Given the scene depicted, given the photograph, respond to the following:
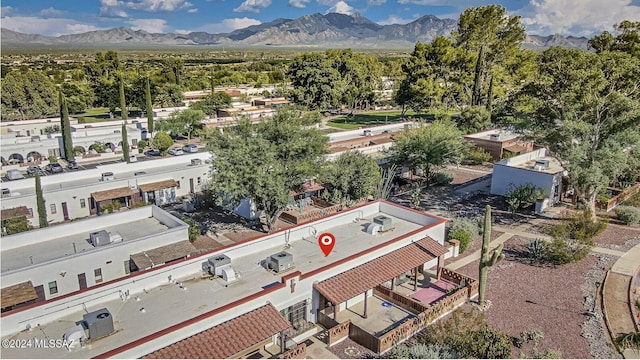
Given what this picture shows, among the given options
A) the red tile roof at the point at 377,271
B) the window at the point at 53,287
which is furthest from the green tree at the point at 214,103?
the red tile roof at the point at 377,271

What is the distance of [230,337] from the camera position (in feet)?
46.4

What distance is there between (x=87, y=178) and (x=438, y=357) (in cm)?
2940

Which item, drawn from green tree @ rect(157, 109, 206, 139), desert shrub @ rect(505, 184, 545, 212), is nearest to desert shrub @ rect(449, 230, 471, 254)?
desert shrub @ rect(505, 184, 545, 212)

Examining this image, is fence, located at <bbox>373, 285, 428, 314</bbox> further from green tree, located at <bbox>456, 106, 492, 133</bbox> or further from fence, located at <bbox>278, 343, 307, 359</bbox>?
green tree, located at <bbox>456, 106, 492, 133</bbox>

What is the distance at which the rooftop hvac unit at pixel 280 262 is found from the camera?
17984mm

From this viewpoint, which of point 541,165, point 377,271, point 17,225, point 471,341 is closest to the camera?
point 471,341

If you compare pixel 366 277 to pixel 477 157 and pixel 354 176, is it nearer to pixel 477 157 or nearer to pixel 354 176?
pixel 354 176

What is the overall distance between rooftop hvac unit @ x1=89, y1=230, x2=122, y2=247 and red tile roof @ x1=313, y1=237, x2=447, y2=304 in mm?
11025

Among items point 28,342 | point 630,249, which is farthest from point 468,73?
point 28,342

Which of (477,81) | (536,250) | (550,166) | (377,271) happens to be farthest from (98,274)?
(477,81)

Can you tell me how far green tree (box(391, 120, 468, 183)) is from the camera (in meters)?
36.0

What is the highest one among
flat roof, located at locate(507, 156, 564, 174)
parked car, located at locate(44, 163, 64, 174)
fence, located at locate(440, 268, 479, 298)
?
flat roof, located at locate(507, 156, 564, 174)

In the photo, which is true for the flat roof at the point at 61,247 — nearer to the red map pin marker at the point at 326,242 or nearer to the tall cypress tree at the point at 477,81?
the red map pin marker at the point at 326,242

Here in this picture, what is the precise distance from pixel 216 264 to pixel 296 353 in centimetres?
487
